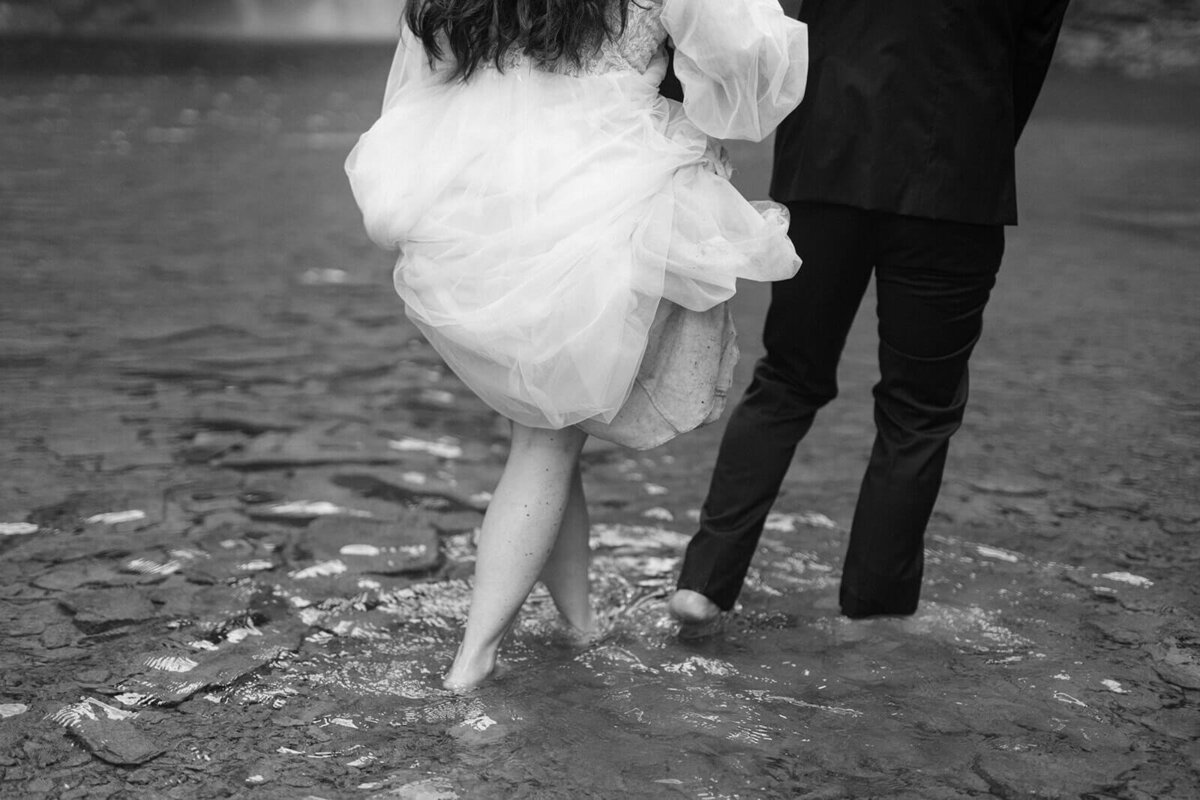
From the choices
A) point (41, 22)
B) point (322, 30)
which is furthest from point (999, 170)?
point (322, 30)

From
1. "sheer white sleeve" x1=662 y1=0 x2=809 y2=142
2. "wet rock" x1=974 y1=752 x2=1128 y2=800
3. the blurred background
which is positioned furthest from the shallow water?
the blurred background

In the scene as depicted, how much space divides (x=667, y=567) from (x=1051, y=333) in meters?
3.04

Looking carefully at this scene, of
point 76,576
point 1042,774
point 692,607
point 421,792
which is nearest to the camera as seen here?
point 421,792

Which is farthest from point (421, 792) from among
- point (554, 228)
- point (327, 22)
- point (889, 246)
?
point (327, 22)

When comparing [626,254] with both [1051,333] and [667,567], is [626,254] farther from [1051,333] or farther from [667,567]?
[1051,333]

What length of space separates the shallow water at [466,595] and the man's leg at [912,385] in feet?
0.50

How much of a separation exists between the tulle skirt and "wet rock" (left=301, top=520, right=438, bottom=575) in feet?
3.13

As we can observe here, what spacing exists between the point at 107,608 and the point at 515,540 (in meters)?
1.00

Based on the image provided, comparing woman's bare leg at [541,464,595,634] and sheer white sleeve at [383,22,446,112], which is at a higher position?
sheer white sleeve at [383,22,446,112]

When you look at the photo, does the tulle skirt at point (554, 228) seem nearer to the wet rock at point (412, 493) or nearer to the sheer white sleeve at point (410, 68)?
the sheer white sleeve at point (410, 68)

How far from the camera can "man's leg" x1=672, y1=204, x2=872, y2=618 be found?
9.29 feet

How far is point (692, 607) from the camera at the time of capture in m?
2.93

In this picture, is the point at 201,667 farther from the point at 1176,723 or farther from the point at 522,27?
the point at 1176,723

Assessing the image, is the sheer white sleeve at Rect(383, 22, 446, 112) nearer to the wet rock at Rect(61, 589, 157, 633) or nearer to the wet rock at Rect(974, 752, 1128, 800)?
the wet rock at Rect(61, 589, 157, 633)
